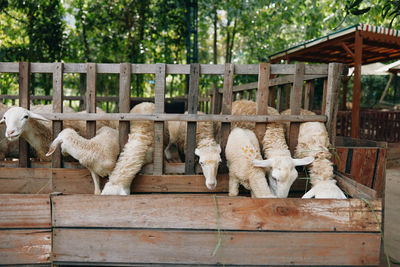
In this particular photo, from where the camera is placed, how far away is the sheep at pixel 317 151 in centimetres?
275

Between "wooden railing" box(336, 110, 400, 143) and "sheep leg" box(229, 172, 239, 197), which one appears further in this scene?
"wooden railing" box(336, 110, 400, 143)

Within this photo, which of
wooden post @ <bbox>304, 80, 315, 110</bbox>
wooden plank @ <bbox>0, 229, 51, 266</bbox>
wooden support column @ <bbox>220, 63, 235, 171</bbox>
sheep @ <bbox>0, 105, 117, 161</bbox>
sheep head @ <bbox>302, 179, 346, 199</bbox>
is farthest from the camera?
wooden post @ <bbox>304, 80, 315, 110</bbox>

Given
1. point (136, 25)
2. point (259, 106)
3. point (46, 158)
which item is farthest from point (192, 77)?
point (136, 25)

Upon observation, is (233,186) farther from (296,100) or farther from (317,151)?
(296,100)

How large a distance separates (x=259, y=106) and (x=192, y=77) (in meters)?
0.79

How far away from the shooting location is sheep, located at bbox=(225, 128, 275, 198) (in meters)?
2.64

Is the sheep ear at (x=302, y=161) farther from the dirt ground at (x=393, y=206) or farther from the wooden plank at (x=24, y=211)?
the wooden plank at (x=24, y=211)

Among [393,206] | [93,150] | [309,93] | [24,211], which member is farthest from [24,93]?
[393,206]

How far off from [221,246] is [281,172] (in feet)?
2.90

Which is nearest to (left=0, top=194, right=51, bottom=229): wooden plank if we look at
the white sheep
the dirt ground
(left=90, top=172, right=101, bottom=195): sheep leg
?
the white sheep

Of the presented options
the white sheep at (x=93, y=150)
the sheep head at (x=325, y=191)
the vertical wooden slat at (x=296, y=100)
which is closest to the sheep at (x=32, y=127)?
the white sheep at (x=93, y=150)

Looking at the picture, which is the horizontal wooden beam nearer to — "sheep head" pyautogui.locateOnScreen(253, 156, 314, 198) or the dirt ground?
"sheep head" pyautogui.locateOnScreen(253, 156, 314, 198)

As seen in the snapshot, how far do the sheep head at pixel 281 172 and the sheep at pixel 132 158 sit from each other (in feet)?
3.67

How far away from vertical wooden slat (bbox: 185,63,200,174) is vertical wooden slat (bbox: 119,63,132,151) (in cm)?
63
